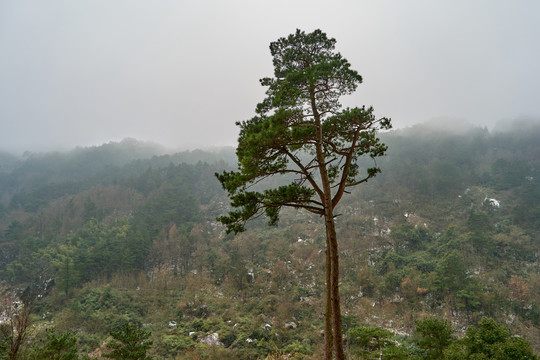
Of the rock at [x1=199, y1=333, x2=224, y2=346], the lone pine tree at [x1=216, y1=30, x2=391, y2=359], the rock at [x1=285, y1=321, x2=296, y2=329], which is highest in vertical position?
the lone pine tree at [x1=216, y1=30, x2=391, y2=359]

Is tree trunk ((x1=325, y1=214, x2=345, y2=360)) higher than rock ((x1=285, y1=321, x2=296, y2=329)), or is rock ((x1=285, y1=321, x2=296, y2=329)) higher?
tree trunk ((x1=325, y1=214, x2=345, y2=360))

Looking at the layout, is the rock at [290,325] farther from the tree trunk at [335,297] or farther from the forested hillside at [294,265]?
the tree trunk at [335,297]

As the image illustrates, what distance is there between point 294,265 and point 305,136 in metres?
29.2

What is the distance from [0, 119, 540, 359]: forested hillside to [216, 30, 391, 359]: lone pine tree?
671 centimetres

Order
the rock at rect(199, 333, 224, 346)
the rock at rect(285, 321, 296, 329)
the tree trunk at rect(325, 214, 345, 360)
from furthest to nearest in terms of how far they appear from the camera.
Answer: the rock at rect(285, 321, 296, 329), the rock at rect(199, 333, 224, 346), the tree trunk at rect(325, 214, 345, 360)

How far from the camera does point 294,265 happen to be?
106ft

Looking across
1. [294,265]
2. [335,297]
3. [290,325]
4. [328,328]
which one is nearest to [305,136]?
[335,297]

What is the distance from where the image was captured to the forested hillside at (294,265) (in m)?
19.9

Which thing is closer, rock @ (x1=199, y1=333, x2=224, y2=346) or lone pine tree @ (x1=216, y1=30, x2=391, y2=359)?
lone pine tree @ (x1=216, y1=30, x2=391, y2=359)

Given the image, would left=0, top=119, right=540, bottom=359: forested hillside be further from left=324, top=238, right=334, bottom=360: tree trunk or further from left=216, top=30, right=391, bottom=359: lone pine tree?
left=216, top=30, right=391, bottom=359: lone pine tree

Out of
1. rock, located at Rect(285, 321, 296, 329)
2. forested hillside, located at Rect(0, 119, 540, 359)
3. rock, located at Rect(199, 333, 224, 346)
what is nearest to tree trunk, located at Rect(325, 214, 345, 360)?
forested hillside, located at Rect(0, 119, 540, 359)

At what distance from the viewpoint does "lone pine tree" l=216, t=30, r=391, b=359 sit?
583cm

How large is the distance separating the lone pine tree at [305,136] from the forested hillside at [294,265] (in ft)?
22.0

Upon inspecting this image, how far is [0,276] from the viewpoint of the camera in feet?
127
